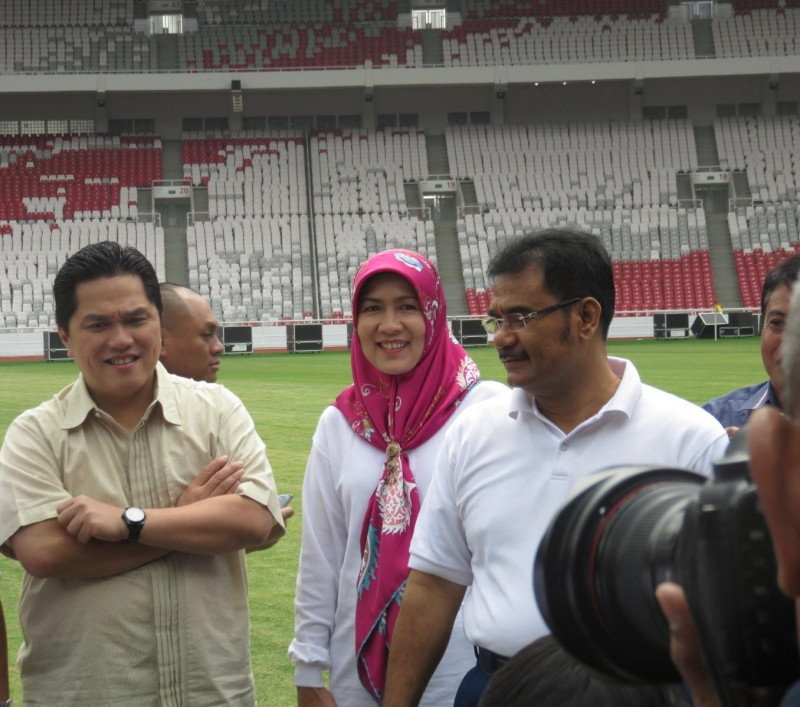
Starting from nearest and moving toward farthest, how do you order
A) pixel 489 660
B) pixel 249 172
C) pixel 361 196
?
1. pixel 489 660
2. pixel 361 196
3. pixel 249 172

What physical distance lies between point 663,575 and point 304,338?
26618 mm

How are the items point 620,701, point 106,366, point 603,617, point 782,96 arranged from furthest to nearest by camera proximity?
point 782,96 < point 106,366 < point 620,701 < point 603,617

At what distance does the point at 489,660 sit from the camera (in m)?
2.36

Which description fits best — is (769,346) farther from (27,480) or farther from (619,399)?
(27,480)

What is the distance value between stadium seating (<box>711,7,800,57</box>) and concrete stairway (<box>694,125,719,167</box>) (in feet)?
9.00

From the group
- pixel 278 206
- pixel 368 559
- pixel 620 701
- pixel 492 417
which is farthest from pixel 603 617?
pixel 278 206

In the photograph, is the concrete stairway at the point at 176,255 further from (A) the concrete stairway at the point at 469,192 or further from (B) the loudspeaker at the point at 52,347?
(A) the concrete stairway at the point at 469,192

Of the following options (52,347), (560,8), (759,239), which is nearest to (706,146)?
(759,239)

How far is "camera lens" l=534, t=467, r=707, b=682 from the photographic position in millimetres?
1015

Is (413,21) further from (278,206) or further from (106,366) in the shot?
(106,366)

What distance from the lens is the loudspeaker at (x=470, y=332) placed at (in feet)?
90.5

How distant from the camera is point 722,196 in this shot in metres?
39.3

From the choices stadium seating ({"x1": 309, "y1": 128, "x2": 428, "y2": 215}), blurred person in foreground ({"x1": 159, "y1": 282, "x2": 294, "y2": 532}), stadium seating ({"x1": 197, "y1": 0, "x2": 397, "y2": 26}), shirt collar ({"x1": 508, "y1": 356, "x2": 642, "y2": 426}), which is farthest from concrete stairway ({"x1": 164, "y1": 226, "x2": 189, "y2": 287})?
shirt collar ({"x1": 508, "y1": 356, "x2": 642, "y2": 426})

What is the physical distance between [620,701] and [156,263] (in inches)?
1350
